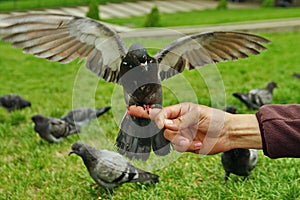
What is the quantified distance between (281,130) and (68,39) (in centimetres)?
123

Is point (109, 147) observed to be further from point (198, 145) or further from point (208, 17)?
point (208, 17)

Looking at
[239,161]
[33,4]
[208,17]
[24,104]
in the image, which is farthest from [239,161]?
[33,4]

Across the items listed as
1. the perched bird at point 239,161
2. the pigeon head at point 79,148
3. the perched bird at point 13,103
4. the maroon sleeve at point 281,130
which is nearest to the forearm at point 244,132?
the maroon sleeve at point 281,130

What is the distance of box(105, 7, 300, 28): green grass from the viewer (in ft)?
48.8

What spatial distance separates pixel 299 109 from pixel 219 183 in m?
1.50

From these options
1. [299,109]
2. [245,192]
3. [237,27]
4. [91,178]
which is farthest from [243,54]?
[237,27]

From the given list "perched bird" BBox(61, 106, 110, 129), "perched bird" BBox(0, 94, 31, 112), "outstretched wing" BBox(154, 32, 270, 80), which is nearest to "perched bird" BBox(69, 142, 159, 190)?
"perched bird" BBox(61, 106, 110, 129)

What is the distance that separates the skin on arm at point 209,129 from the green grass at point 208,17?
11.6m

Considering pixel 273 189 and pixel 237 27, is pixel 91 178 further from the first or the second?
pixel 237 27

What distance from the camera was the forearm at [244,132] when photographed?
276 centimetres

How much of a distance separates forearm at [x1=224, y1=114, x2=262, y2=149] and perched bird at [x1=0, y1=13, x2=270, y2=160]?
0.48 metres

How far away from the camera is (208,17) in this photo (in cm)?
1667

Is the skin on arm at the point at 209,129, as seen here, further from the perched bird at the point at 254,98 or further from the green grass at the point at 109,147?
the perched bird at the point at 254,98

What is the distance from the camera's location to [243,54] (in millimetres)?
2586
